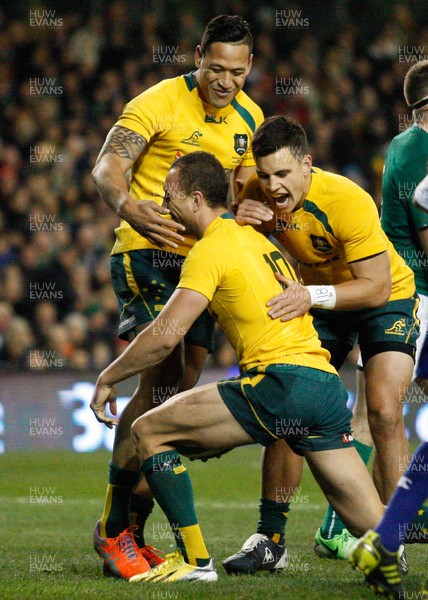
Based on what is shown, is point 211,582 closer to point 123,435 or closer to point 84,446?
point 123,435

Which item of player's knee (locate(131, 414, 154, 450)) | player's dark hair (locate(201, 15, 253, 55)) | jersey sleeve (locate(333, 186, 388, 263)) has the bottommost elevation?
player's knee (locate(131, 414, 154, 450))

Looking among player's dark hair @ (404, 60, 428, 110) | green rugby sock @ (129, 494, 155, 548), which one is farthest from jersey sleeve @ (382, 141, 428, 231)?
green rugby sock @ (129, 494, 155, 548)

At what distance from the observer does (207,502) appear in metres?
7.58

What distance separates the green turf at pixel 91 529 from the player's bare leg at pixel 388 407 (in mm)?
485

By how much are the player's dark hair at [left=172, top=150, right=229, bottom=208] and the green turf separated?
5.46 feet

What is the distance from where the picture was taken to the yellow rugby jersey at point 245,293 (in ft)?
14.4

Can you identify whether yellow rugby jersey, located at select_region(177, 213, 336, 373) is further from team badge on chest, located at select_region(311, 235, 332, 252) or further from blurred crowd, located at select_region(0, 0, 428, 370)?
blurred crowd, located at select_region(0, 0, 428, 370)

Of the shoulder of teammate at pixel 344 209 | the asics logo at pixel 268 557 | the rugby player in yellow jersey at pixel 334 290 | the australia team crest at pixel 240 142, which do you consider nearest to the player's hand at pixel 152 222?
the rugby player in yellow jersey at pixel 334 290

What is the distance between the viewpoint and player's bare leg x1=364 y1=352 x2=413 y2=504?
500 cm

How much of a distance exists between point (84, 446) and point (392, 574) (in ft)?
22.1

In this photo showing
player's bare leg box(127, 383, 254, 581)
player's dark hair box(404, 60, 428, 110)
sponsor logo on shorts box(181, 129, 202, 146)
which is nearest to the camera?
player's bare leg box(127, 383, 254, 581)

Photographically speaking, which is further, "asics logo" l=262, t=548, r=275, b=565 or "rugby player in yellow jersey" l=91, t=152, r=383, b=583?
"asics logo" l=262, t=548, r=275, b=565

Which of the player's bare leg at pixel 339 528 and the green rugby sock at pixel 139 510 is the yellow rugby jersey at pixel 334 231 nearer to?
the player's bare leg at pixel 339 528

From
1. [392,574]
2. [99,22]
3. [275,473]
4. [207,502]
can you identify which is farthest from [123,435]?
[99,22]
